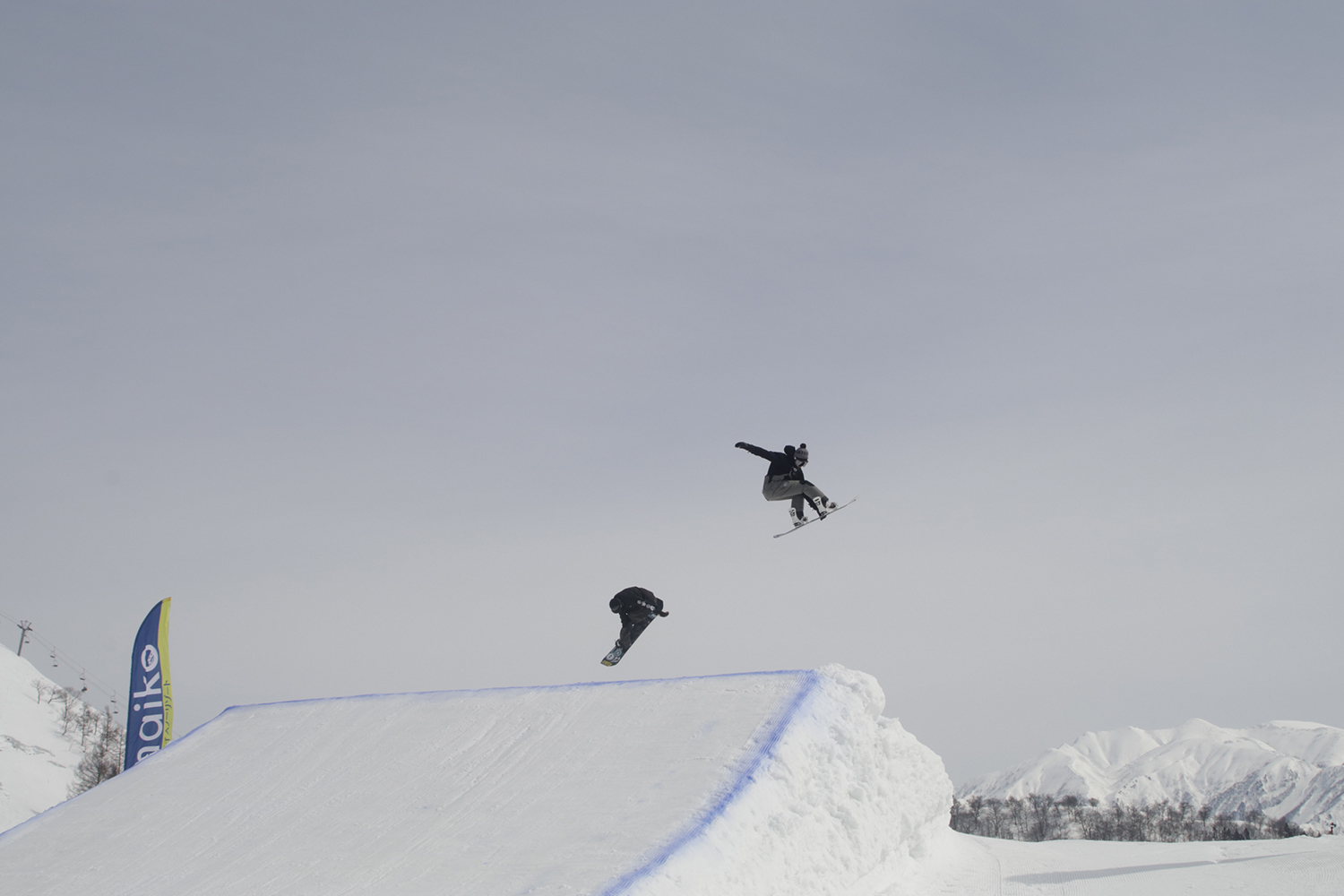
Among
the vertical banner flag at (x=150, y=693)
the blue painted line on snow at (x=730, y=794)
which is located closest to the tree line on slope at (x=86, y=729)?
the vertical banner flag at (x=150, y=693)

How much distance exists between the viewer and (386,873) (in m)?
10.5

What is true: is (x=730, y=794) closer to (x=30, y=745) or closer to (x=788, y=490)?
(x=788, y=490)

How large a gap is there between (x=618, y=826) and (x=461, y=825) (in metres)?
2.32

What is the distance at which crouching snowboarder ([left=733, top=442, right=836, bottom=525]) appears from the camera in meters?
13.6

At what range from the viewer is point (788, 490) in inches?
547

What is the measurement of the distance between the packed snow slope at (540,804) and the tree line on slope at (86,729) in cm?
4967

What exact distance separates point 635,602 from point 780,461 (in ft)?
12.6

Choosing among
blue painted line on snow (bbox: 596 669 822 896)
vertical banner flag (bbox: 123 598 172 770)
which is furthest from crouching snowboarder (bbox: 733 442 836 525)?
vertical banner flag (bbox: 123 598 172 770)

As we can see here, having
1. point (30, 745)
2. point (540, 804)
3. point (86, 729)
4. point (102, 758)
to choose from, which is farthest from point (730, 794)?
point (86, 729)

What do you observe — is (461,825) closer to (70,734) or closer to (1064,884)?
(1064,884)

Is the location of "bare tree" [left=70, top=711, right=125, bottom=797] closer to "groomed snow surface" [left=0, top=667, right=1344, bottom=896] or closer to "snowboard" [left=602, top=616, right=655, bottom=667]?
"groomed snow surface" [left=0, top=667, right=1344, bottom=896]

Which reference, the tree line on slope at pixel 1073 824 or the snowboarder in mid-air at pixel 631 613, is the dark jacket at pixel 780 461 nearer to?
the snowboarder in mid-air at pixel 631 613

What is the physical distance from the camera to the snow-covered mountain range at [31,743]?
5403cm

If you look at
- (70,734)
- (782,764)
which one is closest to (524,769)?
(782,764)
